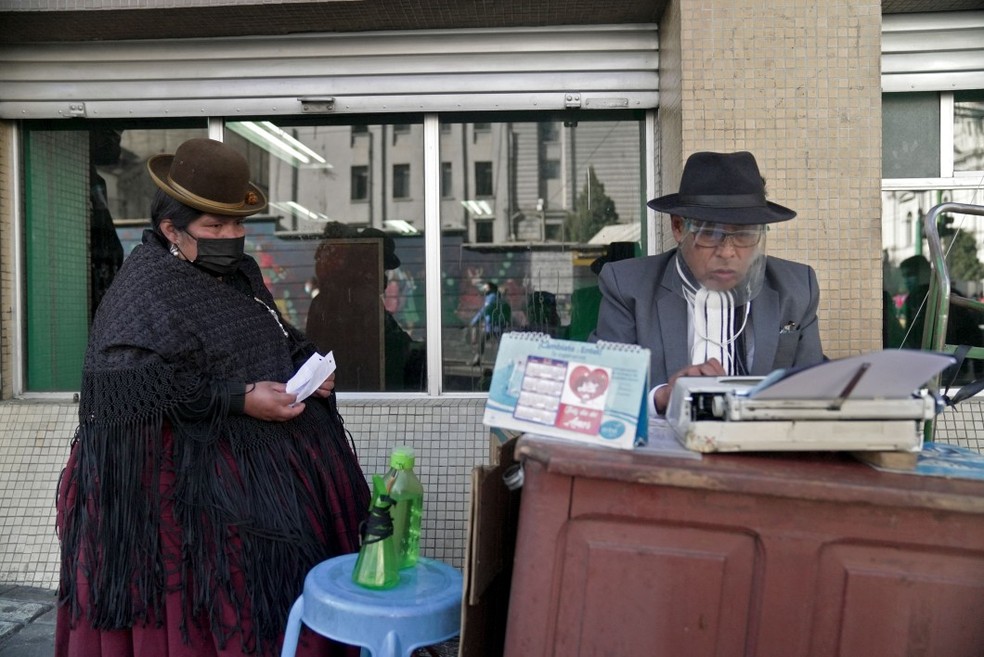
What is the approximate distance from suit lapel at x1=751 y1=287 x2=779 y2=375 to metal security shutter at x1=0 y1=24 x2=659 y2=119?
7.25 ft

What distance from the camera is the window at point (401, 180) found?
4.35 m

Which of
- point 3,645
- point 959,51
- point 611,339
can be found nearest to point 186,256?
point 611,339

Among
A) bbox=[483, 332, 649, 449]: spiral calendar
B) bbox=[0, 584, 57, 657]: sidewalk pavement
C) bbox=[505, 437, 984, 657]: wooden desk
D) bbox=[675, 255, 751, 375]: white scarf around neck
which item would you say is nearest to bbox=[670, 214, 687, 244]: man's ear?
bbox=[675, 255, 751, 375]: white scarf around neck

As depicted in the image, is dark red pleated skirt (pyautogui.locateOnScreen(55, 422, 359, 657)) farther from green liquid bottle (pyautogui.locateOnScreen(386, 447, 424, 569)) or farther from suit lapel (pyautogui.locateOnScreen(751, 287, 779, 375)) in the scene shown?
suit lapel (pyautogui.locateOnScreen(751, 287, 779, 375))

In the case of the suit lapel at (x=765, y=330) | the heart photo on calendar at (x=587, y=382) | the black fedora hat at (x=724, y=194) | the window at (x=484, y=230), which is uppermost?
the window at (x=484, y=230)

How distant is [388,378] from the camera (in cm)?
436

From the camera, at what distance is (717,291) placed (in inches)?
84.2

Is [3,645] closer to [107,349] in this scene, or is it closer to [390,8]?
[107,349]

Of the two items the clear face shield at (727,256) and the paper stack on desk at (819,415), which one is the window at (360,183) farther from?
the paper stack on desk at (819,415)

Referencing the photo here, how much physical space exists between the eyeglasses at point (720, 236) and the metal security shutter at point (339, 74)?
2168mm

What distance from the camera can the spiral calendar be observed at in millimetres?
1477

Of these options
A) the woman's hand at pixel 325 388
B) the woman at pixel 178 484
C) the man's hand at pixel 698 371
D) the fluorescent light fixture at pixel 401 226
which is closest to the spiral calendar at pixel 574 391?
the man's hand at pixel 698 371

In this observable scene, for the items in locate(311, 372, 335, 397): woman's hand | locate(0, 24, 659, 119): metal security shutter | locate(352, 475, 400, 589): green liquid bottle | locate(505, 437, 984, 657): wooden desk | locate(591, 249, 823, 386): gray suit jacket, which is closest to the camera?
locate(505, 437, 984, 657): wooden desk

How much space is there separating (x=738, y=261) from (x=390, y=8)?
102 inches
